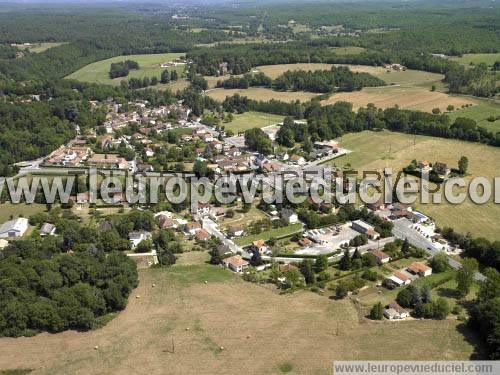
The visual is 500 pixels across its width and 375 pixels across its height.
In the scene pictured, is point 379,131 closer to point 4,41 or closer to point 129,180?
point 129,180

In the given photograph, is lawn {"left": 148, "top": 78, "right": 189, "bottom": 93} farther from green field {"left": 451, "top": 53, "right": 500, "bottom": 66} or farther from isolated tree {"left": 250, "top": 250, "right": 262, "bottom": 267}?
isolated tree {"left": 250, "top": 250, "right": 262, "bottom": 267}

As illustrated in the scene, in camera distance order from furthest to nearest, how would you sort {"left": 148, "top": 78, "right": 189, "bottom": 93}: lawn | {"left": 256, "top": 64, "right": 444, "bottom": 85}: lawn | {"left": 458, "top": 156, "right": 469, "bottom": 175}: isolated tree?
{"left": 148, "top": 78, "right": 189, "bottom": 93}: lawn
{"left": 256, "top": 64, "right": 444, "bottom": 85}: lawn
{"left": 458, "top": 156, "right": 469, "bottom": 175}: isolated tree

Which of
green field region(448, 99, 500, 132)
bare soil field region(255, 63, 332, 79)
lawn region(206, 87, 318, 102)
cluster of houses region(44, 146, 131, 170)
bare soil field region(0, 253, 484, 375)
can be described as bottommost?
bare soil field region(0, 253, 484, 375)

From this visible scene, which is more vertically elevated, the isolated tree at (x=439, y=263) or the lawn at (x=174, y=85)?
the lawn at (x=174, y=85)

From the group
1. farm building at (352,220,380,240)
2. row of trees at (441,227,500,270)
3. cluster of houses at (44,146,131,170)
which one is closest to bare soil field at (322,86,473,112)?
cluster of houses at (44,146,131,170)

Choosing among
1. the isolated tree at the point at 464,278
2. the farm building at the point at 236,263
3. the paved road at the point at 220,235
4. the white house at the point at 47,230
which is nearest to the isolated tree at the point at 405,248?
the isolated tree at the point at 464,278

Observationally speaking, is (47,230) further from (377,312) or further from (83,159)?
(377,312)

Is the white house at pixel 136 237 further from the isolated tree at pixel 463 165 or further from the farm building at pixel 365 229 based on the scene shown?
the isolated tree at pixel 463 165
